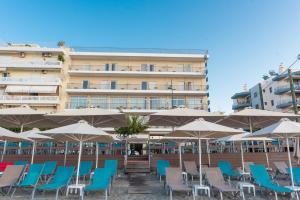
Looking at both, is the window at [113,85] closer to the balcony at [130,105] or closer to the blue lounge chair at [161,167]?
the balcony at [130,105]

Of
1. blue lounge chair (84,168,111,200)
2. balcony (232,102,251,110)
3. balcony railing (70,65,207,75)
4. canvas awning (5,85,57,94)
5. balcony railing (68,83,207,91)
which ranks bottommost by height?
blue lounge chair (84,168,111,200)

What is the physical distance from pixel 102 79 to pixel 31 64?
33.7 ft

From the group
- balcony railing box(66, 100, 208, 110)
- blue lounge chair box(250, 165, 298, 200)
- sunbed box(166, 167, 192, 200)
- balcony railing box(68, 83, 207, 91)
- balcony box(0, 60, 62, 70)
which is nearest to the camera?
blue lounge chair box(250, 165, 298, 200)

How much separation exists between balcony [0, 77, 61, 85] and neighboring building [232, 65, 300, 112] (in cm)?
4516

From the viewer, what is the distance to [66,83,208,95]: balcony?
98.2 feet

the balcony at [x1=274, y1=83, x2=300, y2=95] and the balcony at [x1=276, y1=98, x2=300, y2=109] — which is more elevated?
the balcony at [x1=274, y1=83, x2=300, y2=95]

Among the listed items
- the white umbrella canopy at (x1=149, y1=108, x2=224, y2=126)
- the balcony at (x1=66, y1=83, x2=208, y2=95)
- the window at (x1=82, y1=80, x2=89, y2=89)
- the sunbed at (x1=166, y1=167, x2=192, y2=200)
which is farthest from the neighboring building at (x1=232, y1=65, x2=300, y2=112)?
the sunbed at (x1=166, y1=167, x2=192, y2=200)

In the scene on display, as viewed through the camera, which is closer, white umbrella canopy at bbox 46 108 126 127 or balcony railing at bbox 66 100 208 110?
white umbrella canopy at bbox 46 108 126 127

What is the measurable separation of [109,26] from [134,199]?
23462mm

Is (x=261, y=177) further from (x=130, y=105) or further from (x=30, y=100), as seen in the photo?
(x=30, y=100)

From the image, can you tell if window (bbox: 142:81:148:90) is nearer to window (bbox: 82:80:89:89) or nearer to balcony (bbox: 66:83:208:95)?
balcony (bbox: 66:83:208:95)

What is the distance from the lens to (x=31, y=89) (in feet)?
95.8

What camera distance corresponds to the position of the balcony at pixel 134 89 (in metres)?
29.9

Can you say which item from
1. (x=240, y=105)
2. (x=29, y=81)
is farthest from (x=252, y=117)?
(x=240, y=105)
